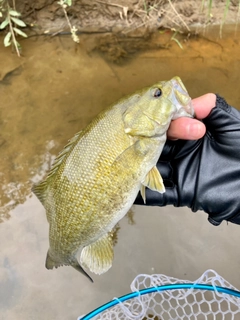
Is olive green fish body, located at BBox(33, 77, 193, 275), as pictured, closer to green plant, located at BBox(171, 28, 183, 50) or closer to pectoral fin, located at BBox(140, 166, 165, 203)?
pectoral fin, located at BBox(140, 166, 165, 203)

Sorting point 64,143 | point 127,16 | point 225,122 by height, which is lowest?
point 64,143

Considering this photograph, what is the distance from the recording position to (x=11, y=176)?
2904 mm

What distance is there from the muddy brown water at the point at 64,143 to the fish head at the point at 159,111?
1.14 meters

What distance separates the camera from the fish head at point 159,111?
1607 millimetres

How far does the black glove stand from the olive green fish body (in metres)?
0.23

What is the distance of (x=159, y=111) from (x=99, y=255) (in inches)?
29.1

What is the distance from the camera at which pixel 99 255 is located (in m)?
1.70

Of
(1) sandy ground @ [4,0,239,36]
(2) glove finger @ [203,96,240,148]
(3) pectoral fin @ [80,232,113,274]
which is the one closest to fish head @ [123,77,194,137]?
(2) glove finger @ [203,96,240,148]

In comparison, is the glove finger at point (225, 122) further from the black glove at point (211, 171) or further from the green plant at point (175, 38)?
the green plant at point (175, 38)

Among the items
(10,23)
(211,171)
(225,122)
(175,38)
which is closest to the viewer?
(225,122)

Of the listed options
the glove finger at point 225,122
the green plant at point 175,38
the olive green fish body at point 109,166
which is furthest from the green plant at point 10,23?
the glove finger at point 225,122

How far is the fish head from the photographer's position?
1.61 meters

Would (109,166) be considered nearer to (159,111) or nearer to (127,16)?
(159,111)

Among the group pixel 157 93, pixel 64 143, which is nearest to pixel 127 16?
pixel 64 143
